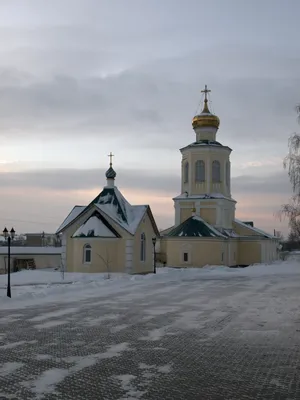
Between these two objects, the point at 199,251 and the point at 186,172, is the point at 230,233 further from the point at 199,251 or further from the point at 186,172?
the point at 186,172

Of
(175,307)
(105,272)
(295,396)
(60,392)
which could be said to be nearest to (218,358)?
(295,396)

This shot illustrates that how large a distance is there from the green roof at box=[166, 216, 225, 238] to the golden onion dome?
9.23m

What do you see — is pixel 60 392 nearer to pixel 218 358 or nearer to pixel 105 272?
pixel 218 358

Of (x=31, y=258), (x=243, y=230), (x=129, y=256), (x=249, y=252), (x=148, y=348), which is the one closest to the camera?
(x=148, y=348)

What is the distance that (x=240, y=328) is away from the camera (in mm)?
11969

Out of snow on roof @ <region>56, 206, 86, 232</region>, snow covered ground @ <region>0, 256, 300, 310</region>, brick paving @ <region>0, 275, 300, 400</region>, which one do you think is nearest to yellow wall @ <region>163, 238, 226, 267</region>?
snow covered ground @ <region>0, 256, 300, 310</region>

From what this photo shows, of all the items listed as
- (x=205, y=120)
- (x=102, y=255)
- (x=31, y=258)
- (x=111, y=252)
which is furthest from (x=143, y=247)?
(x=31, y=258)

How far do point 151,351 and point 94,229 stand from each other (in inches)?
911

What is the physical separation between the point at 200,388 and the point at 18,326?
6.55m

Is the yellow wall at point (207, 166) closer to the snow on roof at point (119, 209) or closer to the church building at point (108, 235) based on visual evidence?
the church building at point (108, 235)

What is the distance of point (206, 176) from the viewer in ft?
156

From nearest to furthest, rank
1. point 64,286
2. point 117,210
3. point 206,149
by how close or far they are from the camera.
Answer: point 64,286, point 117,210, point 206,149

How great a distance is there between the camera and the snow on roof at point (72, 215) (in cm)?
3375

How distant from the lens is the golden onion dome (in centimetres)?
4800
